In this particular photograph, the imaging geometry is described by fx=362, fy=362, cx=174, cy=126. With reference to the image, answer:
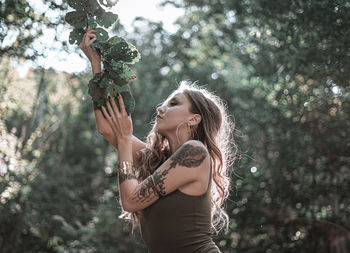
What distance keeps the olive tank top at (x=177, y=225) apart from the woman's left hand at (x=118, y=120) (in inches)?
16.5

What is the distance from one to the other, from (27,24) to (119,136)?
145 centimetres

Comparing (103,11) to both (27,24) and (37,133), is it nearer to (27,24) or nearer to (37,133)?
(27,24)

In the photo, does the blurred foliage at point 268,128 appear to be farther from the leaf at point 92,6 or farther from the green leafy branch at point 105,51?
the leaf at point 92,6

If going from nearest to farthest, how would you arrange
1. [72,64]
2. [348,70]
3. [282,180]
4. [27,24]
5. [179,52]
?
[27,24], [72,64], [348,70], [282,180], [179,52]

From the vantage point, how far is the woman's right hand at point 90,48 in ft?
6.75

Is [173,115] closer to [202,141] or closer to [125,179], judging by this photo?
[202,141]

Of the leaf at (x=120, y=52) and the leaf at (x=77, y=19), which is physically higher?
the leaf at (x=77, y=19)

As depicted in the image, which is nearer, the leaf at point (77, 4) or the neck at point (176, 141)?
the leaf at point (77, 4)

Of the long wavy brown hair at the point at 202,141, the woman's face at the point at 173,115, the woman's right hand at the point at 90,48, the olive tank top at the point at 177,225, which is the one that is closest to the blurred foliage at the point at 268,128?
the long wavy brown hair at the point at 202,141

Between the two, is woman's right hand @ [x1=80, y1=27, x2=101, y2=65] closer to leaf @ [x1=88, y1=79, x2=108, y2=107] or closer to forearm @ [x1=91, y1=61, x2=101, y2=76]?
forearm @ [x1=91, y1=61, x2=101, y2=76]

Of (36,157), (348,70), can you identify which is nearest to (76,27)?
(348,70)

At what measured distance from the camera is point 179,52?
1103 centimetres

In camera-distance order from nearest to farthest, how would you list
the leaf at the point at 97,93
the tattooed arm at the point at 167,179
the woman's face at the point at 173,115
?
the tattooed arm at the point at 167,179
the leaf at the point at 97,93
the woman's face at the point at 173,115

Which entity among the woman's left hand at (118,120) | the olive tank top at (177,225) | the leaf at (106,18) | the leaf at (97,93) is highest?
the leaf at (106,18)
